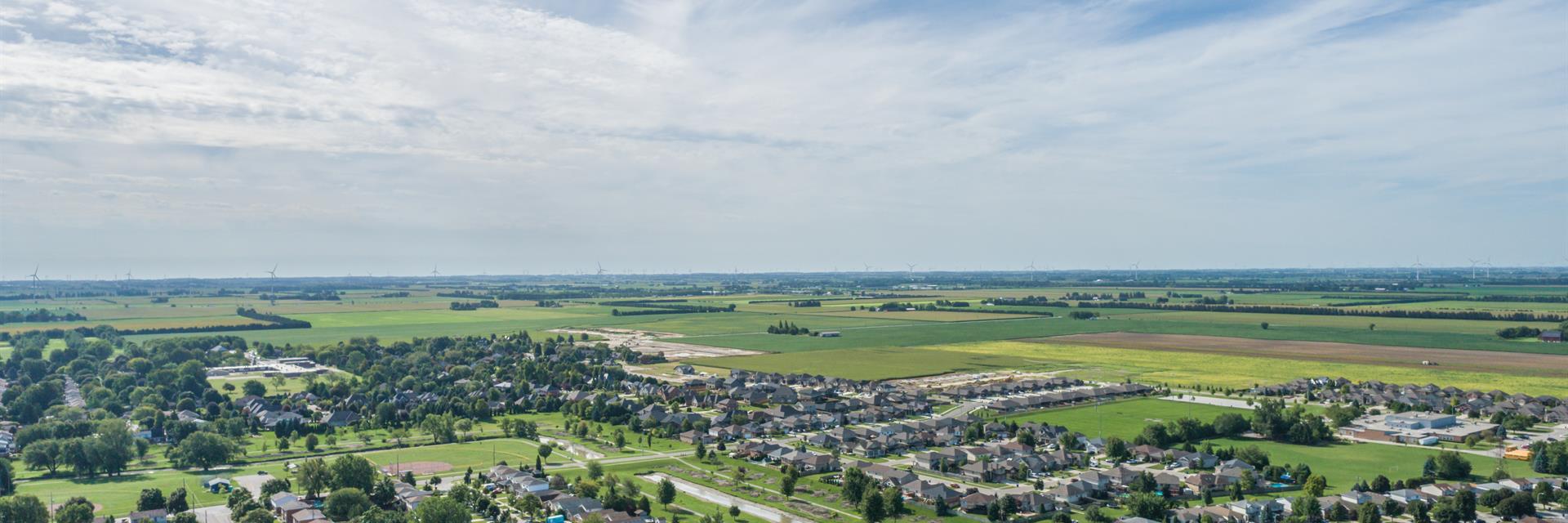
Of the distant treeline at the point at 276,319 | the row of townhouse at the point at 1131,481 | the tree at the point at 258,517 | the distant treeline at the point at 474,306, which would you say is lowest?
the tree at the point at 258,517

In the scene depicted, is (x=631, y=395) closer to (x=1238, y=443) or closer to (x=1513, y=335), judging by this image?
(x=1238, y=443)

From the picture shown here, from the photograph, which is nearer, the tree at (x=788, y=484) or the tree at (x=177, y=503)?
the tree at (x=177, y=503)

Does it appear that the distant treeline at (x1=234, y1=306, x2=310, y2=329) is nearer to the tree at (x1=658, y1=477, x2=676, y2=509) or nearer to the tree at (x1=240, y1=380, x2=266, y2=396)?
the tree at (x1=240, y1=380, x2=266, y2=396)

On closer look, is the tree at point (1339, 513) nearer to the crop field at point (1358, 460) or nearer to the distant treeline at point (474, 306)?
the crop field at point (1358, 460)

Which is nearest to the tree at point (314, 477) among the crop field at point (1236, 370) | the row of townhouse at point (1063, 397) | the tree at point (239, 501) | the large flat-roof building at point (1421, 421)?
the tree at point (239, 501)

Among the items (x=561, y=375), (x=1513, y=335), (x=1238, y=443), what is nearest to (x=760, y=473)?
(x=1238, y=443)

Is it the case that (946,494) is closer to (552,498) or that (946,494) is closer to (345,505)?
(552,498)
